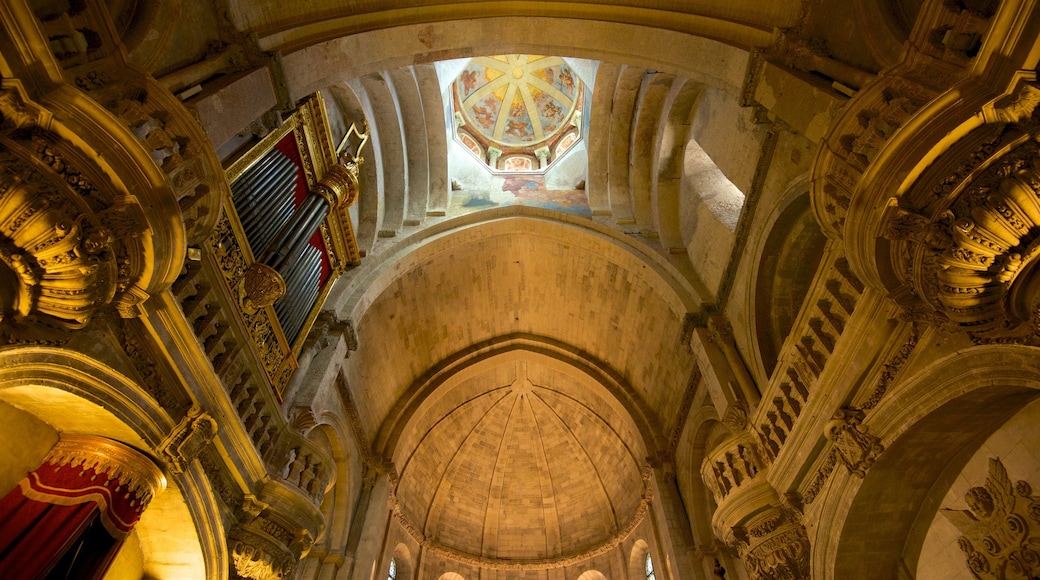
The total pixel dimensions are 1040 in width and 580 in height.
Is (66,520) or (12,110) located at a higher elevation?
(12,110)

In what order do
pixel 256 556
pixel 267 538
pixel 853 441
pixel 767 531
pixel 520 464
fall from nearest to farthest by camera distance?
pixel 853 441 < pixel 256 556 < pixel 267 538 < pixel 767 531 < pixel 520 464

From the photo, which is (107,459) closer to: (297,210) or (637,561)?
(297,210)

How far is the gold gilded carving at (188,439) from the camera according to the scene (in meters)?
4.46

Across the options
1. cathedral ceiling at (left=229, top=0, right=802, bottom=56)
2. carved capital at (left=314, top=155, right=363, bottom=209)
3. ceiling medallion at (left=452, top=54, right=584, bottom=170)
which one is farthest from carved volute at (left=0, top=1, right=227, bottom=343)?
ceiling medallion at (left=452, top=54, right=584, bottom=170)

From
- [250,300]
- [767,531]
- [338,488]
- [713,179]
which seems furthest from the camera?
[713,179]

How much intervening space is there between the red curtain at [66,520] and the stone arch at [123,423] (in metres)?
0.29

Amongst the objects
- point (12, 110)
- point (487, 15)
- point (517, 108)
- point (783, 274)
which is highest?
point (517, 108)

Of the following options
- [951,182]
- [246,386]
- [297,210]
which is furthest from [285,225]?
[951,182]

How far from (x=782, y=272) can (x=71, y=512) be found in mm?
8566

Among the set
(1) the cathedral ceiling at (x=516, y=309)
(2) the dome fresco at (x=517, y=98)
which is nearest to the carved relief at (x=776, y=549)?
(1) the cathedral ceiling at (x=516, y=309)

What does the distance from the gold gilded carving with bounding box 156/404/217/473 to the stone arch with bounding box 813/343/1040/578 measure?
6236 millimetres

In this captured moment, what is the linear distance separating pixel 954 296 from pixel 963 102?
1291mm

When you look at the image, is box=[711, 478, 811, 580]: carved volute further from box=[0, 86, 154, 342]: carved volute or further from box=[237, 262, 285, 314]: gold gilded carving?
box=[0, 86, 154, 342]: carved volute

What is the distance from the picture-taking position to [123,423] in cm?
410
